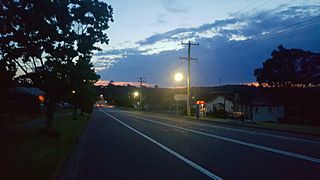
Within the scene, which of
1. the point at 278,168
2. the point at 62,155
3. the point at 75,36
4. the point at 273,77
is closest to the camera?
the point at 278,168

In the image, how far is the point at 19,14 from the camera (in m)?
18.9

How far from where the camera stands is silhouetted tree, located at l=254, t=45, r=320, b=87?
209 feet

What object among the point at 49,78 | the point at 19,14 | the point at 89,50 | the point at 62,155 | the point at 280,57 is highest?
the point at 280,57

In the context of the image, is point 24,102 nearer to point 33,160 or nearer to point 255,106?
point 255,106

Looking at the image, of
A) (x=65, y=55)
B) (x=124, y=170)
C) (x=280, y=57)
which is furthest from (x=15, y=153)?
(x=280, y=57)

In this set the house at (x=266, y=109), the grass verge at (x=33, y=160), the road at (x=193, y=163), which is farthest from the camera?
the house at (x=266, y=109)

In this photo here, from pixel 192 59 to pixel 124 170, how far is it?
51203 millimetres

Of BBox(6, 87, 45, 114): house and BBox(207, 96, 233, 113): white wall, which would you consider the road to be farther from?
BBox(207, 96, 233, 113): white wall

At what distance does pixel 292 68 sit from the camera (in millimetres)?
64812

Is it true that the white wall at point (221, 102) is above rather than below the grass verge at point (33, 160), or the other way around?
above

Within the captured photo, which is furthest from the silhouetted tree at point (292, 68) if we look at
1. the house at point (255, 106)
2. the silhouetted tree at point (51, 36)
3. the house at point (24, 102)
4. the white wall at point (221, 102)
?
the silhouetted tree at point (51, 36)

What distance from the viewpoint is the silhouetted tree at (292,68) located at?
63625 millimetres

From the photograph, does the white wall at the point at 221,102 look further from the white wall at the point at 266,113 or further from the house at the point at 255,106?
the white wall at the point at 266,113

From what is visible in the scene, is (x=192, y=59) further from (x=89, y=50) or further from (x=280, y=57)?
(x=89, y=50)
